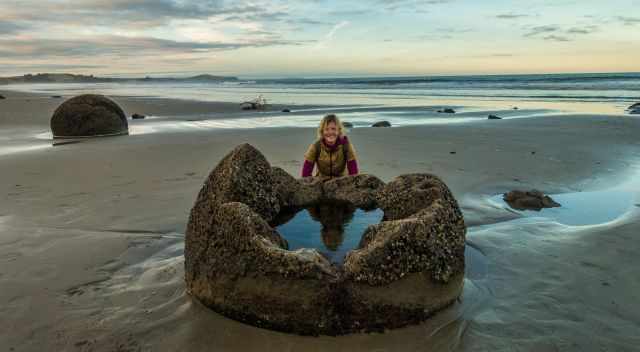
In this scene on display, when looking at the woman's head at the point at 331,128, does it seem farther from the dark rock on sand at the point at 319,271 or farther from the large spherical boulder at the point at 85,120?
the large spherical boulder at the point at 85,120

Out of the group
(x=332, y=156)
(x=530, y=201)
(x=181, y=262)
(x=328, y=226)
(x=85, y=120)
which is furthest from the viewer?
(x=85, y=120)

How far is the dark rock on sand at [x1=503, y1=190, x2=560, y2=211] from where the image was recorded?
5.70 metres

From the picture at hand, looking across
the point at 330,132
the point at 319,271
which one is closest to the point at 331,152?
the point at 330,132

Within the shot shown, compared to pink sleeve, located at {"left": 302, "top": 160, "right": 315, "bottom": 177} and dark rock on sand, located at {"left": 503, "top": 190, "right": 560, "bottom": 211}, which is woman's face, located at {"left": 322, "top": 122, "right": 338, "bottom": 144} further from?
Result: dark rock on sand, located at {"left": 503, "top": 190, "right": 560, "bottom": 211}

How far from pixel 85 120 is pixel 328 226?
36.6ft

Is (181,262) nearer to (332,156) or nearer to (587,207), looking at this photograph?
(332,156)

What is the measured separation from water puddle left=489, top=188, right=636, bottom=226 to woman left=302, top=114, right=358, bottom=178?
6.75 ft

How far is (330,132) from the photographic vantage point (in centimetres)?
537

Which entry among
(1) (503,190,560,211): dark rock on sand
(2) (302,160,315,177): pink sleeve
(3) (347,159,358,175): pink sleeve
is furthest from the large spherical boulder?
(1) (503,190,560,211): dark rock on sand

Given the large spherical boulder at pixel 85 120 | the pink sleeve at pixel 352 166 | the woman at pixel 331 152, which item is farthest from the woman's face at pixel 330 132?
the large spherical boulder at pixel 85 120

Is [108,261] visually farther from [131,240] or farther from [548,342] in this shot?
[548,342]

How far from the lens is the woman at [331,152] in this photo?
539cm

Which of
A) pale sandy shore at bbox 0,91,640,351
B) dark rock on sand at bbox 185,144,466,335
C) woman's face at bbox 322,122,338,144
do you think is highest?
woman's face at bbox 322,122,338,144

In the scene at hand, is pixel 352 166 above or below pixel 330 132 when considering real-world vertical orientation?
below
